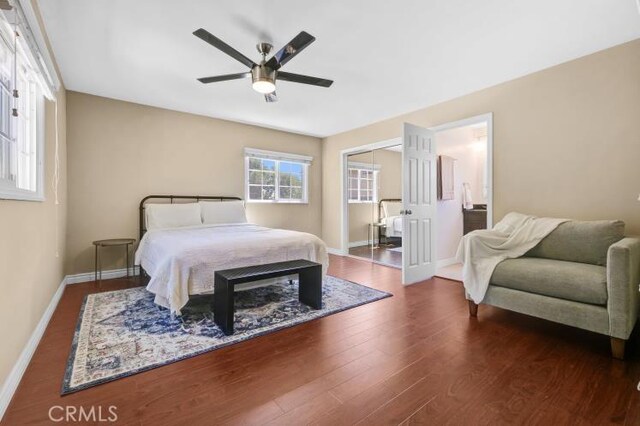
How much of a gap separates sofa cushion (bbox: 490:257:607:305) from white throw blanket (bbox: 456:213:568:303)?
77mm

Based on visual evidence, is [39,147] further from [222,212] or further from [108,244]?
[222,212]

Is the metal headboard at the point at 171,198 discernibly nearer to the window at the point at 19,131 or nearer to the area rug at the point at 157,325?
the area rug at the point at 157,325

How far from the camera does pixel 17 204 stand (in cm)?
178

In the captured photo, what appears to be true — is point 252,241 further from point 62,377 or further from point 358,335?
point 62,377

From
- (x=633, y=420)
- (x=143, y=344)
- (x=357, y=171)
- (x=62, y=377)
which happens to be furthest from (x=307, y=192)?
(x=633, y=420)

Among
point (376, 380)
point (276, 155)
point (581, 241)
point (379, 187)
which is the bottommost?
point (376, 380)

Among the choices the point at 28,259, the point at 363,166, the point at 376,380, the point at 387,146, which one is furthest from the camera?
the point at 363,166

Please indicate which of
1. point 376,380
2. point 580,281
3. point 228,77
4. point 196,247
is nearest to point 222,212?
point 196,247

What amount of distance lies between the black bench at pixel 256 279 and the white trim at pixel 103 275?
238cm

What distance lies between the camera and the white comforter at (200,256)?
2508 mm

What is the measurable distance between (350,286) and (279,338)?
5.02 feet

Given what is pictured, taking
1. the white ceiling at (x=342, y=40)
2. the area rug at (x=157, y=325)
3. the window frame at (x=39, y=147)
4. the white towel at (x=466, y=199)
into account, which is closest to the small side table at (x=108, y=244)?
the area rug at (x=157, y=325)

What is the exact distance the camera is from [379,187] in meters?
5.47
